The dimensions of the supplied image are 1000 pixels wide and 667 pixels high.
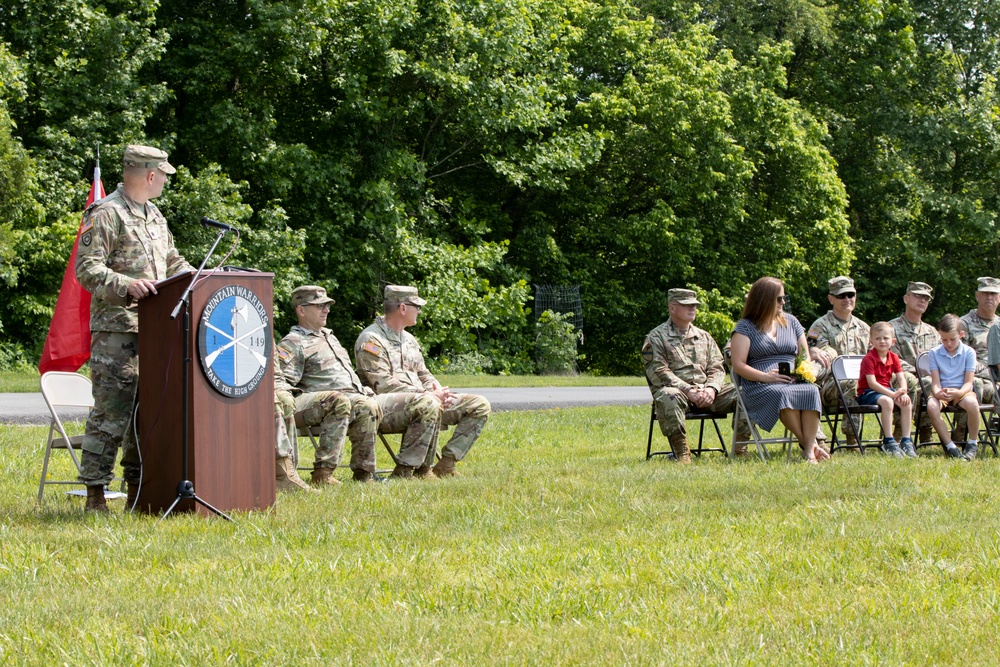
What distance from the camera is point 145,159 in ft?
21.2

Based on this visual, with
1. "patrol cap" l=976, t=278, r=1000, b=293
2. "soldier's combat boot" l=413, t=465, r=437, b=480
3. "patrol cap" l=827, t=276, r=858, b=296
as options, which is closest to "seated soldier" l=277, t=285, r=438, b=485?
"soldier's combat boot" l=413, t=465, r=437, b=480

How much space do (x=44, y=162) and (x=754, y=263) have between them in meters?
19.0

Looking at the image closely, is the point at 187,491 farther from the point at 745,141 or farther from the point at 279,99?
the point at 745,141

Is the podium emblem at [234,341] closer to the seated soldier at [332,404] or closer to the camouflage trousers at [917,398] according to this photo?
the seated soldier at [332,404]

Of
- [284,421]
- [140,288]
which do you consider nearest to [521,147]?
[284,421]

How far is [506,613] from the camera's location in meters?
4.32

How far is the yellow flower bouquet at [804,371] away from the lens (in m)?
9.59

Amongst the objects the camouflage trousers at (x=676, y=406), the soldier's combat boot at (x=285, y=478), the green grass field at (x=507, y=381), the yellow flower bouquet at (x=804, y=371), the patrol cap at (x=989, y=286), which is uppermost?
the patrol cap at (x=989, y=286)

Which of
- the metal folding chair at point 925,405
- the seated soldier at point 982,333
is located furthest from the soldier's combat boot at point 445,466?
the seated soldier at point 982,333

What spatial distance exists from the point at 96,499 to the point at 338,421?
201 centimetres

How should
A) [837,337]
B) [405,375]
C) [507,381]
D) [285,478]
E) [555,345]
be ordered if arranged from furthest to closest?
[555,345], [507,381], [837,337], [405,375], [285,478]

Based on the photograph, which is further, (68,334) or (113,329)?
(68,334)

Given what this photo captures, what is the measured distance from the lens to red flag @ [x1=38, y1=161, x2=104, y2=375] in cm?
846

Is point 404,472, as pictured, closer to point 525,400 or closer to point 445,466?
point 445,466
